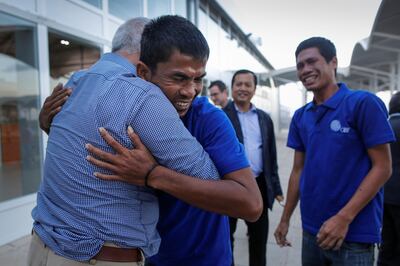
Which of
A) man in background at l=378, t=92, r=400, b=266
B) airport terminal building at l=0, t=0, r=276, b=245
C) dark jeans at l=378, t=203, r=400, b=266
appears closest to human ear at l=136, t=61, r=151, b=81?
man in background at l=378, t=92, r=400, b=266

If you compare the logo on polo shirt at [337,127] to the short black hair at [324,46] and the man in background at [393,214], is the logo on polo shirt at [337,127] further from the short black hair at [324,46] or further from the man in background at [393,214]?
the man in background at [393,214]

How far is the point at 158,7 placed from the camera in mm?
9070

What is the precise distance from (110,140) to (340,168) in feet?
4.46

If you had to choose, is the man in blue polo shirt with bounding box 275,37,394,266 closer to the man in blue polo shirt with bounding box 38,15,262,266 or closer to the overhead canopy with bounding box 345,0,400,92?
the man in blue polo shirt with bounding box 38,15,262,266

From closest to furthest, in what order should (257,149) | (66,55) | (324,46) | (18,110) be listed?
(324,46) → (257,149) → (18,110) → (66,55)

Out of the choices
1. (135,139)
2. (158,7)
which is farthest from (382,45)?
(135,139)

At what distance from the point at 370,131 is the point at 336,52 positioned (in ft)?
2.17

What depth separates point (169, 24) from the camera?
1.16 m

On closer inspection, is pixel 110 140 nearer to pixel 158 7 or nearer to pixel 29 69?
pixel 29 69

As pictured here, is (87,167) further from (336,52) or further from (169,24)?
(336,52)

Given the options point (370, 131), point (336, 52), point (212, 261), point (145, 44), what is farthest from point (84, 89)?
point (336, 52)

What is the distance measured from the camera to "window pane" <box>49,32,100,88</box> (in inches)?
205

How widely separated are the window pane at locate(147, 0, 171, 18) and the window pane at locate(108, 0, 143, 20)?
531 millimetres

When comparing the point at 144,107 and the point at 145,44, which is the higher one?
the point at 145,44
